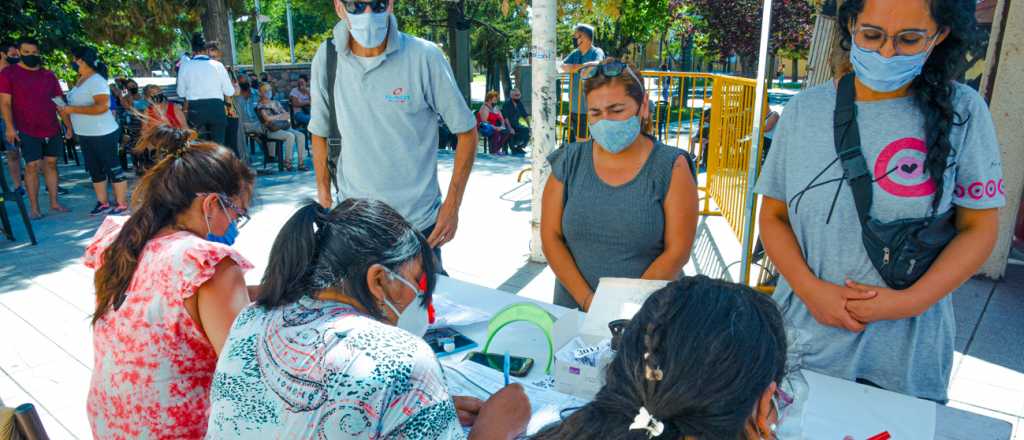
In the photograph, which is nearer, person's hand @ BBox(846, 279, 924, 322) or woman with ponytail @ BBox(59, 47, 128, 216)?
person's hand @ BBox(846, 279, 924, 322)

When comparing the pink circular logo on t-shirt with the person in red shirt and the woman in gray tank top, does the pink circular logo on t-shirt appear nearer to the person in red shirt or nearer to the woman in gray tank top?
the woman in gray tank top

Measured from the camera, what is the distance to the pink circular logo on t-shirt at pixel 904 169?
69.5 inches

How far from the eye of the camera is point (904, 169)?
70.2 inches

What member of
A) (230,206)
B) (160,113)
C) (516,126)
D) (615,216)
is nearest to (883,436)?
(615,216)

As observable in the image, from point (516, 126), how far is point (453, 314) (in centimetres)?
992

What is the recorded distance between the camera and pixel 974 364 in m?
3.61

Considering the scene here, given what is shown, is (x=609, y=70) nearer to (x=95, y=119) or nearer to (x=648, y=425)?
(x=648, y=425)

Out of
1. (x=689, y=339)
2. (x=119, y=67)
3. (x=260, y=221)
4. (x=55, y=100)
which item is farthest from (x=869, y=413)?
(x=119, y=67)

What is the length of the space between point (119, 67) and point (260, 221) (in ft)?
37.1

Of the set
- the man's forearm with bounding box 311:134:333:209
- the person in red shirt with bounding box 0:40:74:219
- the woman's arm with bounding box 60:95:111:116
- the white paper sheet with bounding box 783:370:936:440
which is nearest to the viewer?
the white paper sheet with bounding box 783:370:936:440

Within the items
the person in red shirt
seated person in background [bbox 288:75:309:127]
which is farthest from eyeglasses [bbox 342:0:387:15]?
seated person in background [bbox 288:75:309:127]

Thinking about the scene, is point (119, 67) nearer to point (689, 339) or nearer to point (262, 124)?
point (262, 124)

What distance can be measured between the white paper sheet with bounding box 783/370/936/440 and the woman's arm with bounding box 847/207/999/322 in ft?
0.67

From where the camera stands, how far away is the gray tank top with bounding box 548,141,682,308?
7.89ft
